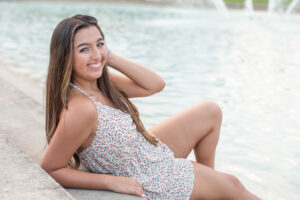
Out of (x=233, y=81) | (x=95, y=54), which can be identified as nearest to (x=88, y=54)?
(x=95, y=54)

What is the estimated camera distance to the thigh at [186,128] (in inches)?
117

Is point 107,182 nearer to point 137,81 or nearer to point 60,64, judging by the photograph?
point 60,64

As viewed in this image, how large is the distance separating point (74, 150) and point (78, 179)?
17 centimetres

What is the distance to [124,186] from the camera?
7.66 feet

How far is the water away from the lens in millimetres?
4027

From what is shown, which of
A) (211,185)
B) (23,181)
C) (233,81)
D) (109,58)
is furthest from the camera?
(233,81)

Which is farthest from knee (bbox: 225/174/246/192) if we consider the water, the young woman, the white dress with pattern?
the water

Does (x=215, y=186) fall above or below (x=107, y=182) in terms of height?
below

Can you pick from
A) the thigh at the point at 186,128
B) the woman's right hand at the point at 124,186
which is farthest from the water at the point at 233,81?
the woman's right hand at the point at 124,186

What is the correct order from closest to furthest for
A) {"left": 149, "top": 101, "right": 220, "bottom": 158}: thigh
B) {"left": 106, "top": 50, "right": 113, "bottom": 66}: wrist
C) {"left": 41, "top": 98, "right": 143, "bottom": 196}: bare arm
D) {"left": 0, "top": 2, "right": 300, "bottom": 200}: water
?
{"left": 41, "top": 98, "right": 143, "bottom": 196}: bare arm, {"left": 106, "top": 50, "right": 113, "bottom": 66}: wrist, {"left": 149, "top": 101, "right": 220, "bottom": 158}: thigh, {"left": 0, "top": 2, "right": 300, "bottom": 200}: water

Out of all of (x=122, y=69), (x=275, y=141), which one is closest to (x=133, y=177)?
(x=122, y=69)

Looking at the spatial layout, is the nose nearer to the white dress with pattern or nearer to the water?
the white dress with pattern

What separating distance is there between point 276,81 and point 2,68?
4917 millimetres

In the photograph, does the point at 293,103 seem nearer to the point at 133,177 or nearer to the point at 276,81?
the point at 276,81
